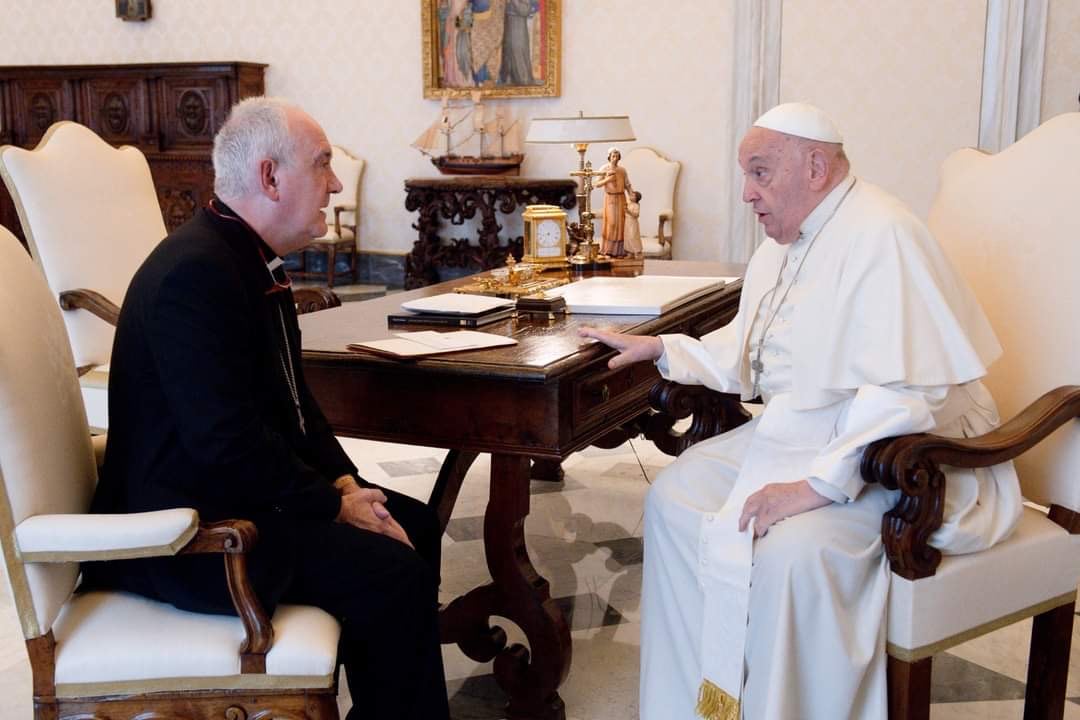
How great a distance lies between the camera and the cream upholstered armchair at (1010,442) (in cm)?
212

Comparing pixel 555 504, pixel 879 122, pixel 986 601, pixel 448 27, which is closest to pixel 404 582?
pixel 986 601

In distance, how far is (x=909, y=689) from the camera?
2.13 metres

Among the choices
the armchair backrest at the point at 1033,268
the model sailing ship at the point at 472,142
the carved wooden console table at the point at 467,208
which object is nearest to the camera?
the armchair backrest at the point at 1033,268

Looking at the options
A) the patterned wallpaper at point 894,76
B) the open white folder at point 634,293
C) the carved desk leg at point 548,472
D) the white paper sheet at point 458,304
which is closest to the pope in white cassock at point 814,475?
the open white folder at point 634,293

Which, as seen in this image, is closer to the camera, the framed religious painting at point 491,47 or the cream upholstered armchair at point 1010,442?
the cream upholstered armchair at point 1010,442

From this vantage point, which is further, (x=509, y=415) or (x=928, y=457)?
(x=509, y=415)

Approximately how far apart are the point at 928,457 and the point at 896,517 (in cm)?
13

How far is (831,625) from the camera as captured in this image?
209 cm

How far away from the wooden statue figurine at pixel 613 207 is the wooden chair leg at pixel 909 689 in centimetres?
229

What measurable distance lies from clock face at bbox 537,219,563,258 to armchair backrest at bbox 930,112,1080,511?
1.57 metres

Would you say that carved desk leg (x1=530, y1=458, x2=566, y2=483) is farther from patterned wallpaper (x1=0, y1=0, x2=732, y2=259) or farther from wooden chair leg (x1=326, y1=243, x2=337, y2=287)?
wooden chair leg (x1=326, y1=243, x2=337, y2=287)

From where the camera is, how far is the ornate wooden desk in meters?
2.48

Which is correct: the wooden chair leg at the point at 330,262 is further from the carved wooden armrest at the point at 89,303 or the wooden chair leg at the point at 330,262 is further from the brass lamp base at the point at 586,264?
the brass lamp base at the point at 586,264

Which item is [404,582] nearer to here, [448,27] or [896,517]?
[896,517]
